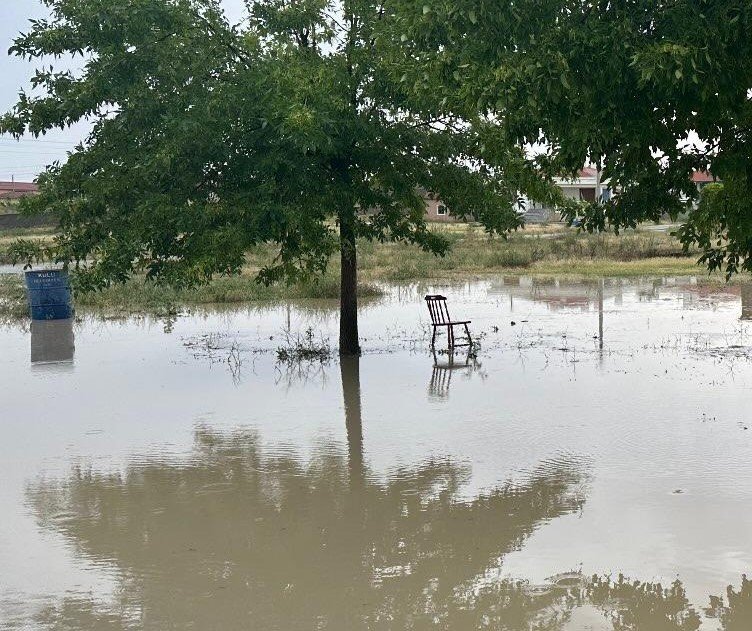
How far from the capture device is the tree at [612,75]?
7645mm

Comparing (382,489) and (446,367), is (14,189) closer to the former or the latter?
(446,367)

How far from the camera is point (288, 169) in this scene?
1543 cm

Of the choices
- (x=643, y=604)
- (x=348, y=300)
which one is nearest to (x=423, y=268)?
(x=348, y=300)

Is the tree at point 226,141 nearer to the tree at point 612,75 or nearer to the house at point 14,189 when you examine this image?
the tree at point 612,75

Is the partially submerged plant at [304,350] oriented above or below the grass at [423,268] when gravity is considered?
below

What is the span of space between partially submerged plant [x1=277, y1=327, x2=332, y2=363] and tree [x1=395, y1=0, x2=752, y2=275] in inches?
348

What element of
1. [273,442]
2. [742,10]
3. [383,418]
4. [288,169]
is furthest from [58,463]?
[742,10]

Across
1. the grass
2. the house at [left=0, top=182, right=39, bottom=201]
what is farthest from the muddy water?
the house at [left=0, top=182, right=39, bottom=201]

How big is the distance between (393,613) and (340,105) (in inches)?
368

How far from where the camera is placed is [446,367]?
1642 cm

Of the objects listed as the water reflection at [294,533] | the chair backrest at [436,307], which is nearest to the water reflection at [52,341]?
the chair backrest at [436,307]

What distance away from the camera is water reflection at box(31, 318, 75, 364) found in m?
18.5

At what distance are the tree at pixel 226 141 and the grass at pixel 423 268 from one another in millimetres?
7363

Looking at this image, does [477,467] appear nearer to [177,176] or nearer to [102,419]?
[102,419]
